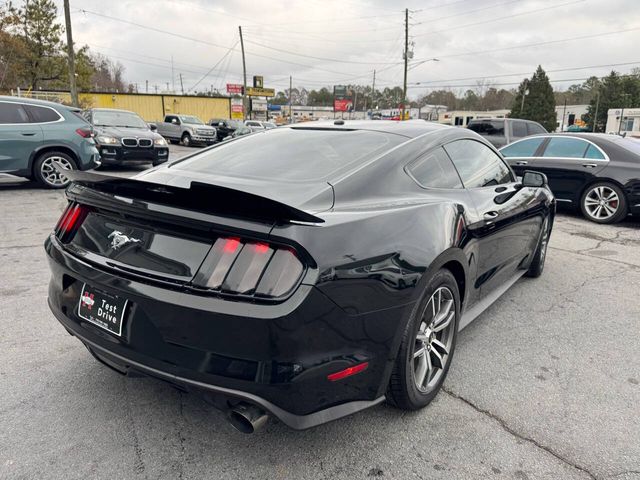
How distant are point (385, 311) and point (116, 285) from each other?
118 cm

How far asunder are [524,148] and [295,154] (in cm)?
724

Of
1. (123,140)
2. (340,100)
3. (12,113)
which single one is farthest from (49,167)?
(340,100)

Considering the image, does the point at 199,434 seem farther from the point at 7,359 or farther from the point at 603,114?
the point at 603,114

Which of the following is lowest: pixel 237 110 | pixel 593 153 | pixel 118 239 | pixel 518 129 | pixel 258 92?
pixel 118 239

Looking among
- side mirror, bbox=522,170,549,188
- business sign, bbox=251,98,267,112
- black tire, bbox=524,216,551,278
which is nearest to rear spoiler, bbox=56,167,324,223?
side mirror, bbox=522,170,549,188

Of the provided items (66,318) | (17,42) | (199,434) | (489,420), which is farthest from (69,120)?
(17,42)

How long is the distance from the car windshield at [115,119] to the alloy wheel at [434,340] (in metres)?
11.5

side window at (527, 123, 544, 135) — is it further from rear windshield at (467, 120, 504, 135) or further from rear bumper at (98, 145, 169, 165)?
rear bumper at (98, 145, 169, 165)

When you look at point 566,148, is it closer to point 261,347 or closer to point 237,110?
point 261,347

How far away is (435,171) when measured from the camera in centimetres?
290

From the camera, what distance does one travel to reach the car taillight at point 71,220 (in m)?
2.41

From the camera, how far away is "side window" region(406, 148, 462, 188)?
108 inches

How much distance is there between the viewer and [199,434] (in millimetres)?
2291

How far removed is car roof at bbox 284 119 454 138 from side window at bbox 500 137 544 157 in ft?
20.1
